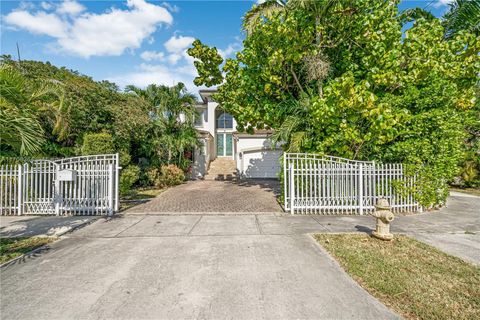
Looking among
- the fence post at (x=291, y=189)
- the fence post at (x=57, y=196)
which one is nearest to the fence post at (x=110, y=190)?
the fence post at (x=57, y=196)

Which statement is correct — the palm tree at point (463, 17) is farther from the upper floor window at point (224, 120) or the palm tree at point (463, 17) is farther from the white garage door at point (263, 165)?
the upper floor window at point (224, 120)

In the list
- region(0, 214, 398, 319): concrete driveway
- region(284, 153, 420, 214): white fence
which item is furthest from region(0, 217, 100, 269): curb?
region(284, 153, 420, 214): white fence

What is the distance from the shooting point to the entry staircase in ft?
60.4

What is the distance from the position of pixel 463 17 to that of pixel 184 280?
1345cm

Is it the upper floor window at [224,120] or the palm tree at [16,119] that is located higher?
the upper floor window at [224,120]

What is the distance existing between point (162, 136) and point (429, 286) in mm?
13371

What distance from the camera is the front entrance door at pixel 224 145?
23406 millimetres

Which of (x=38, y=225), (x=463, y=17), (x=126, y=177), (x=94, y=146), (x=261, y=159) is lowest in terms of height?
(x=38, y=225)

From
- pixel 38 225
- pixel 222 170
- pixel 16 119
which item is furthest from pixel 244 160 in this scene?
pixel 16 119

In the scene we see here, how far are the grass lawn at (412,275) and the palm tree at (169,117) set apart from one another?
36.6ft

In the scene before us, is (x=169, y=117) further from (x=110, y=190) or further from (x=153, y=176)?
(x=110, y=190)

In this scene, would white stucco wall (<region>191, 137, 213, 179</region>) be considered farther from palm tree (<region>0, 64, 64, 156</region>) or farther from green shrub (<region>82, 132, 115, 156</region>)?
palm tree (<region>0, 64, 64, 156</region>)

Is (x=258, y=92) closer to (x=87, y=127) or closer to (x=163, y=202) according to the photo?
(x=163, y=202)

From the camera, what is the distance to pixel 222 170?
19.4 metres
